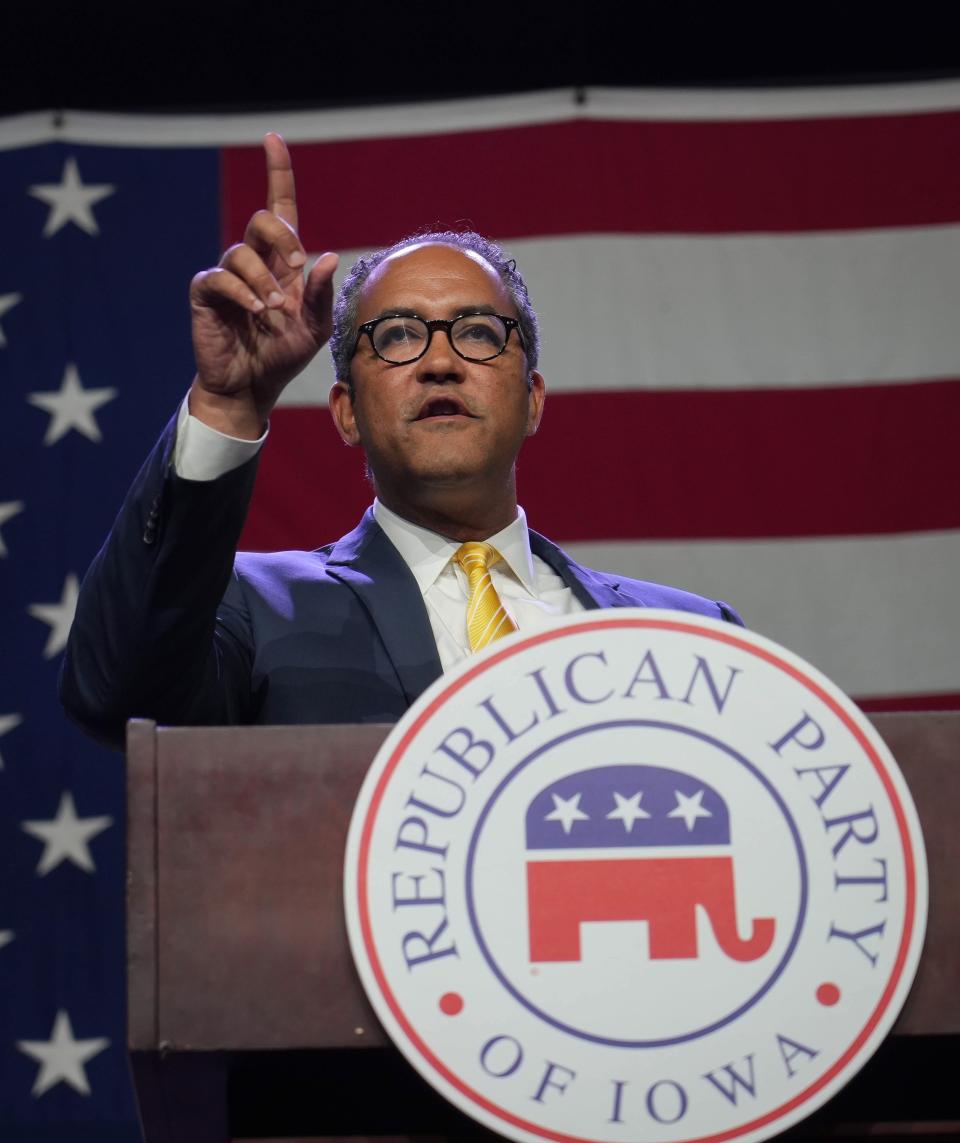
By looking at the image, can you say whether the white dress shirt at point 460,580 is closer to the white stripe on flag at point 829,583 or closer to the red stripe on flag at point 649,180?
the white stripe on flag at point 829,583

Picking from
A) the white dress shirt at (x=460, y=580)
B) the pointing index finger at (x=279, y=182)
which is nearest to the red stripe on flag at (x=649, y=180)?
the white dress shirt at (x=460, y=580)

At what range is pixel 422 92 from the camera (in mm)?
2963

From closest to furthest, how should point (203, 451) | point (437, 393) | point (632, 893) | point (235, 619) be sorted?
point (632, 893) < point (203, 451) < point (235, 619) < point (437, 393)

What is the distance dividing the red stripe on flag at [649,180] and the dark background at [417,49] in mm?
117

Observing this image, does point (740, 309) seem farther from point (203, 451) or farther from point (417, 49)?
point (203, 451)

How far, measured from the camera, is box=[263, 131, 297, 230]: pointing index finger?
117 cm

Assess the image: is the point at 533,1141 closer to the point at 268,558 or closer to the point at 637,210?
the point at 268,558

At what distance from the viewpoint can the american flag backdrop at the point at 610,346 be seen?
2.80 metres

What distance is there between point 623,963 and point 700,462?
2.15 metres

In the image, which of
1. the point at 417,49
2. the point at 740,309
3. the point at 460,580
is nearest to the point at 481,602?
the point at 460,580

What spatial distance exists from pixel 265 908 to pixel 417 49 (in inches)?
95.5

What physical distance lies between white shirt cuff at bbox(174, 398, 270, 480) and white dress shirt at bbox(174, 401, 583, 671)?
412mm

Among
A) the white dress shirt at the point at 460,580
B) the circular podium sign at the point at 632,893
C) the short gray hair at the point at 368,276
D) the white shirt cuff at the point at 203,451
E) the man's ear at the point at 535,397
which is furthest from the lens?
the man's ear at the point at 535,397

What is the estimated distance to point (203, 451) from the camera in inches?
42.4
